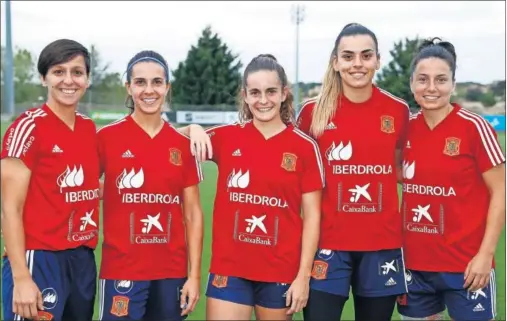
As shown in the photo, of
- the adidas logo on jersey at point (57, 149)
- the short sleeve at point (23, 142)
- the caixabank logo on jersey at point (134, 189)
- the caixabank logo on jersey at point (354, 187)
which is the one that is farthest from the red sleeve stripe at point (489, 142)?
the short sleeve at point (23, 142)

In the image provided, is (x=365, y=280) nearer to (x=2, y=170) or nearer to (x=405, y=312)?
(x=405, y=312)

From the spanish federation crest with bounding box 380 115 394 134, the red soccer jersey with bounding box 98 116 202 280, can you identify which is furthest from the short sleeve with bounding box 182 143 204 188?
the spanish federation crest with bounding box 380 115 394 134

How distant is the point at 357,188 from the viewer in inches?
135

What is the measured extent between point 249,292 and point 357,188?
0.80 m

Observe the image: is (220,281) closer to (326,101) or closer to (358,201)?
(358,201)

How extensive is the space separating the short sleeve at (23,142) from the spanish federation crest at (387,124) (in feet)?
5.92

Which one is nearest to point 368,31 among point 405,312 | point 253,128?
point 253,128

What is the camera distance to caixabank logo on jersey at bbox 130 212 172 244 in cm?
329

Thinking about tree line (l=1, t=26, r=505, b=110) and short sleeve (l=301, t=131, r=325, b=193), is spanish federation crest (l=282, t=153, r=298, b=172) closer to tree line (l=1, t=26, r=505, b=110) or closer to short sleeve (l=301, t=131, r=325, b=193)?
short sleeve (l=301, t=131, r=325, b=193)

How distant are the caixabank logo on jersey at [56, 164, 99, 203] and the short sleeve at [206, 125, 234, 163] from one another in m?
0.70

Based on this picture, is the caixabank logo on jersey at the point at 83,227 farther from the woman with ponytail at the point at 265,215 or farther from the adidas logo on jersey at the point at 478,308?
the adidas logo on jersey at the point at 478,308

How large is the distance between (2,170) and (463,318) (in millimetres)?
2540

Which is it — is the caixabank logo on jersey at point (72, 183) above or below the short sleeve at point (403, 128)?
below

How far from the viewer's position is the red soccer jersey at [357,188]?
11.3 feet
